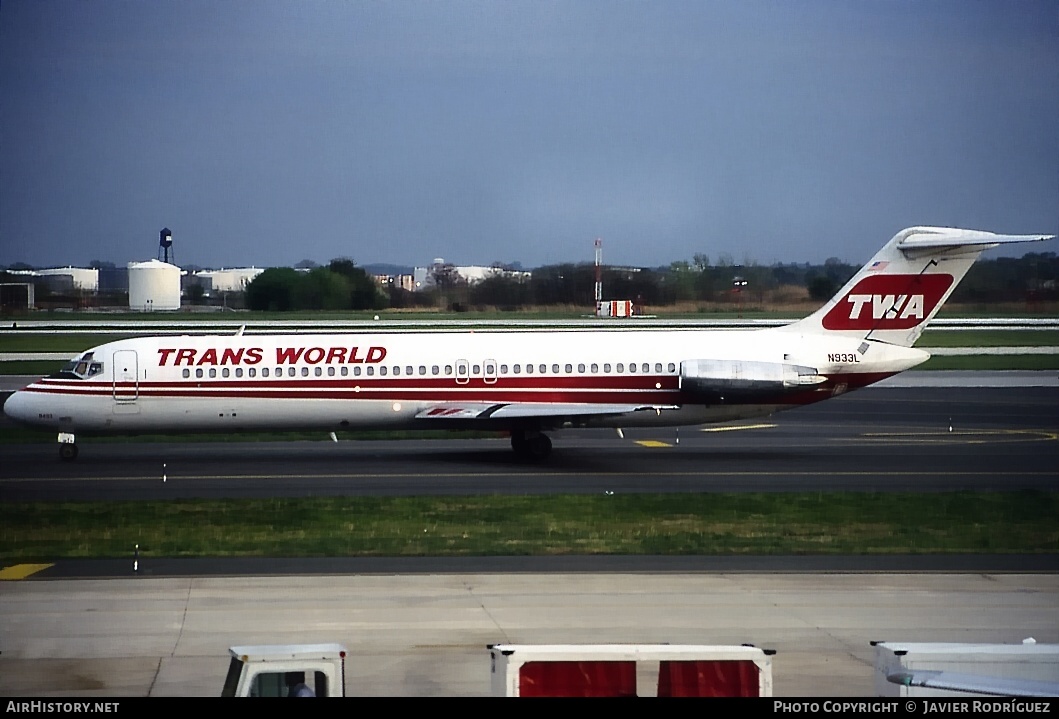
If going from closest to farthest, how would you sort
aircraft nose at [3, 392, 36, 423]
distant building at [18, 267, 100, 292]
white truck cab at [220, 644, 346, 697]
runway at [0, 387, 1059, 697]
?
1. white truck cab at [220, 644, 346, 697]
2. runway at [0, 387, 1059, 697]
3. aircraft nose at [3, 392, 36, 423]
4. distant building at [18, 267, 100, 292]

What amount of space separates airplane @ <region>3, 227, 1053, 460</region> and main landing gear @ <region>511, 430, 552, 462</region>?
0.11 feet

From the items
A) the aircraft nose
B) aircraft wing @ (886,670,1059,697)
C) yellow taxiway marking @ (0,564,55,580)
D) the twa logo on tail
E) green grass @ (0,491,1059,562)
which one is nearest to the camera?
aircraft wing @ (886,670,1059,697)

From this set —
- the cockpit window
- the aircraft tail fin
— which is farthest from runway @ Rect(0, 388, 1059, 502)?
the aircraft tail fin

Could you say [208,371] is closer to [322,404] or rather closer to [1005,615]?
→ [322,404]

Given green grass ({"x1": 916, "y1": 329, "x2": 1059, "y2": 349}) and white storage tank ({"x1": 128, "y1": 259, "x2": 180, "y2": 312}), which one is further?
white storage tank ({"x1": 128, "y1": 259, "x2": 180, "y2": 312})

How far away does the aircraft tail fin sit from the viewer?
103 feet

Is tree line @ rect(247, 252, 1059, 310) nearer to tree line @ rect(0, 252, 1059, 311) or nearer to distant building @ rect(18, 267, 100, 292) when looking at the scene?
tree line @ rect(0, 252, 1059, 311)

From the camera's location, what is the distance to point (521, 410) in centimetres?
3006

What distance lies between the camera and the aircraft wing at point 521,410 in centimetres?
Answer: 2992

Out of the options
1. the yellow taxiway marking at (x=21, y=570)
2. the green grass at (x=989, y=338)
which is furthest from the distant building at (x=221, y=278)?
the yellow taxiway marking at (x=21, y=570)

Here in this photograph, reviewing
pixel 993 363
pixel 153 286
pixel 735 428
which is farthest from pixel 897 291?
pixel 153 286

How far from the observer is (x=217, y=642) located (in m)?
14.5

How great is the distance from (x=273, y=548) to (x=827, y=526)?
31.4 ft

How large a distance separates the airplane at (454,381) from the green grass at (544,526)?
5.76 m
